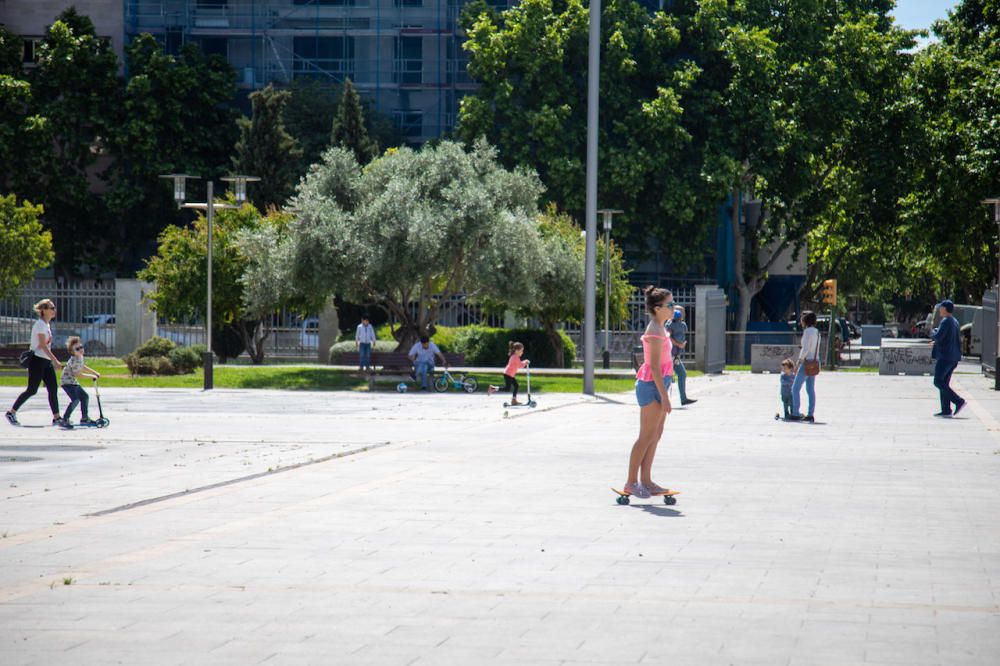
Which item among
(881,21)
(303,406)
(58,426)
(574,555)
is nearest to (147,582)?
(574,555)

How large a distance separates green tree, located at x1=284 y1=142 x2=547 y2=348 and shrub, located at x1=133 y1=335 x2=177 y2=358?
382 cm

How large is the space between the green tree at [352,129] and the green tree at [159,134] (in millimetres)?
5764

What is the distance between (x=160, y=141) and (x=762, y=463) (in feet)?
153

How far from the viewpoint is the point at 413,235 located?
104 ft

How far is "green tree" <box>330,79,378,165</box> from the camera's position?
53.7 m

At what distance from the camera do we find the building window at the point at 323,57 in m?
62.6

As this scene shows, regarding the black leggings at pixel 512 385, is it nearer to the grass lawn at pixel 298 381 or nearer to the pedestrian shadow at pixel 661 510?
the grass lawn at pixel 298 381

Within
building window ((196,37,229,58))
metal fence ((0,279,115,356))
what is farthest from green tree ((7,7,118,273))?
metal fence ((0,279,115,356))

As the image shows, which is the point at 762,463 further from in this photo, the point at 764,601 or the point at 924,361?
the point at 924,361

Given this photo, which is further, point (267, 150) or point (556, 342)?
point (267, 150)

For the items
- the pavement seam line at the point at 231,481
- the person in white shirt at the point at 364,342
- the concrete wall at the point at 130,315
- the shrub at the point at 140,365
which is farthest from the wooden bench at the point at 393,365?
the pavement seam line at the point at 231,481

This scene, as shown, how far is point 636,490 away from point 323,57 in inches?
2155

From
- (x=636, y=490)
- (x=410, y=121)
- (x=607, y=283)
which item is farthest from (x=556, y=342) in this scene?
(x=636, y=490)

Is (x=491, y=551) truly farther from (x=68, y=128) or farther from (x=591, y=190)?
(x=68, y=128)
